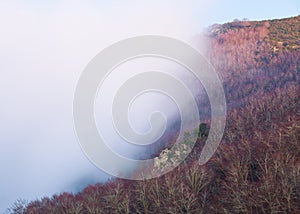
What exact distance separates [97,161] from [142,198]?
16.1 metres

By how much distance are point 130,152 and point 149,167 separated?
1027 inches

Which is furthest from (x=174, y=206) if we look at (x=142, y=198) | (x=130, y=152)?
(x=130, y=152)

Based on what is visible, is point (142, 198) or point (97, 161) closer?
point (142, 198)

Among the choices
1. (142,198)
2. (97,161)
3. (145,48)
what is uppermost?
(145,48)

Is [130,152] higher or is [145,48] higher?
[145,48]

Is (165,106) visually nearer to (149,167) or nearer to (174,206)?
(149,167)

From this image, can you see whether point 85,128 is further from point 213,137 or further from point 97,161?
point 213,137

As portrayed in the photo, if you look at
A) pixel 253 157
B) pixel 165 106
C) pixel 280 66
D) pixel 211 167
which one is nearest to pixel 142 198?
pixel 211 167

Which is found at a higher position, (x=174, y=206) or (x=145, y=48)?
(x=145, y=48)

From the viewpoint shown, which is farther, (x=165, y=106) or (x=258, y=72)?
(x=258, y=72)

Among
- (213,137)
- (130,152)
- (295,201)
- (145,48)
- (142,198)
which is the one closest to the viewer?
(295,201)

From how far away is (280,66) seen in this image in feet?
521

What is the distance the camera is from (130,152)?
360 ft

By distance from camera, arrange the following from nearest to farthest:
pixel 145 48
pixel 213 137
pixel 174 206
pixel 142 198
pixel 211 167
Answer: pixel 174 206
pixel 142 198
pixel 211 167
pixel 145 48
pixel 213 137
